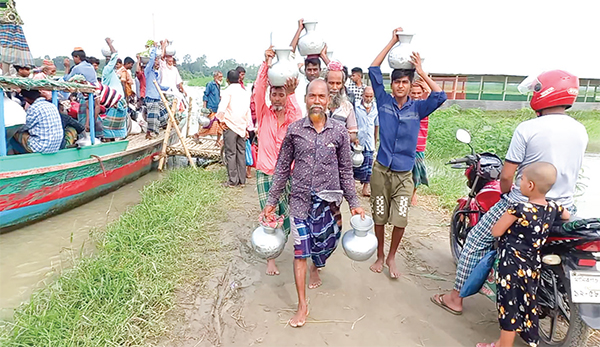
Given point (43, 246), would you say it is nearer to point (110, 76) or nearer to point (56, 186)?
point (56, 186)

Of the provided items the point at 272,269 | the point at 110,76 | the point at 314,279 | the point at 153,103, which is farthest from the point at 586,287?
the point at 153,103

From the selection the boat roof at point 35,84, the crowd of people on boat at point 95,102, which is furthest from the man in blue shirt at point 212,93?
the boat roof at point 35,84

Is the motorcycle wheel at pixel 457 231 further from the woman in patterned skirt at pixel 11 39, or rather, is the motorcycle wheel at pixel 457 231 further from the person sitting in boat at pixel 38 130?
the woman in patterned skirt at pixel 11 39

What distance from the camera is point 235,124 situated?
638 centimetres

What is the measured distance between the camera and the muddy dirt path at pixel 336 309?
2650 mm

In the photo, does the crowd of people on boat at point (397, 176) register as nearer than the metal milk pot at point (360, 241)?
Yes

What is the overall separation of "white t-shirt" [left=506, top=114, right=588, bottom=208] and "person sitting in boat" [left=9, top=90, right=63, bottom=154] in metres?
5.16

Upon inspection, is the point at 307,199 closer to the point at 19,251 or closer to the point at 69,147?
the point at 19,251

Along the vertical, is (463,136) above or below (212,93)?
below

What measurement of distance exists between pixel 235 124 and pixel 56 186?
2686 mm

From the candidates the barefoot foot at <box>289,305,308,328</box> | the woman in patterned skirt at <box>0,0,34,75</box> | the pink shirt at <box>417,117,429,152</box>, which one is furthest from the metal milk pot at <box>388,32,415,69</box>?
the woman in patterned skirt at <box>0,0,34,75</box>

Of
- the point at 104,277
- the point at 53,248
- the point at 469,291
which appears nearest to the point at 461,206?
the point at 469,291

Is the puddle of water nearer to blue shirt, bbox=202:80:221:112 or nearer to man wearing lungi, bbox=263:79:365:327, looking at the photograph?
man wearing lungi, bbox=263:79:365:327

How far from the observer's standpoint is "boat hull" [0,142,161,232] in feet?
15.8
